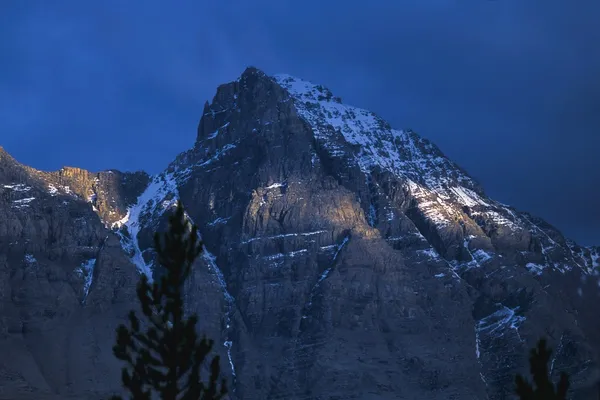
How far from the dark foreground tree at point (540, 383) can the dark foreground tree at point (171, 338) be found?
21505 millimetres

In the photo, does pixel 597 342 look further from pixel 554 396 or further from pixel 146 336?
pixel 146 336

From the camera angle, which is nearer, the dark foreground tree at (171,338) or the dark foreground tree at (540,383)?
the dark foreground tree at (540,383)

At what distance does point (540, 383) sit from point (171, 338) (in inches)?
988

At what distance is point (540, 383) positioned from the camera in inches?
2598

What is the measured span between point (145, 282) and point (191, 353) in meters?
5.56

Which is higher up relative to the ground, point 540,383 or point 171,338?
point 171,338

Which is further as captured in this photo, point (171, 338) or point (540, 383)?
point (171, 338)

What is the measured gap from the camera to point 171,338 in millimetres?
80000

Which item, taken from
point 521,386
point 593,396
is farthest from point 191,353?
point 593,396

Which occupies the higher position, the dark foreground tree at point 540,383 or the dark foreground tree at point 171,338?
the dark foreground tree at point 171,338

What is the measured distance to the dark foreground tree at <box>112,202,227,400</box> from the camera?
260ft

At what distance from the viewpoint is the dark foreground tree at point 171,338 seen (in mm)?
79125

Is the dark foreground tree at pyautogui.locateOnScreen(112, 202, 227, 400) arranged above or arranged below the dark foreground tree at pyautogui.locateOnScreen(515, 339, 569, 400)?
above

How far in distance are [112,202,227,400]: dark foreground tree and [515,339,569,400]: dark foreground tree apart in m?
21.5
